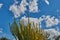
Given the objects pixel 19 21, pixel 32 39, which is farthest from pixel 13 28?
pixel 32 39

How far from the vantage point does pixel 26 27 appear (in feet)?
37.5

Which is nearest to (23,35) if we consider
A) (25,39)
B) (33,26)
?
(25,39)

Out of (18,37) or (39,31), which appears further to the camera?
(39,31)

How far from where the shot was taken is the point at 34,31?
1162 cm

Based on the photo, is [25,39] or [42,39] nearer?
[25,39]

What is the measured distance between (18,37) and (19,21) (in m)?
0.93

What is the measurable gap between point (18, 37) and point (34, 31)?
3.12 feet

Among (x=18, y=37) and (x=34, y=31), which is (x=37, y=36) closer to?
(x=34, y=31)

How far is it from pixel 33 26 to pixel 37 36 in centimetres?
66

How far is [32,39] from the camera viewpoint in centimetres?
1123

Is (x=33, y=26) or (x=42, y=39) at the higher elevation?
(x=33, y=26)

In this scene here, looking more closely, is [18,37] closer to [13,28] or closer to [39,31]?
[13,28]

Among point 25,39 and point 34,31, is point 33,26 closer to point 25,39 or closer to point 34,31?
point 34,31

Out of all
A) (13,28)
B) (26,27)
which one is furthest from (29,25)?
(13,28)
